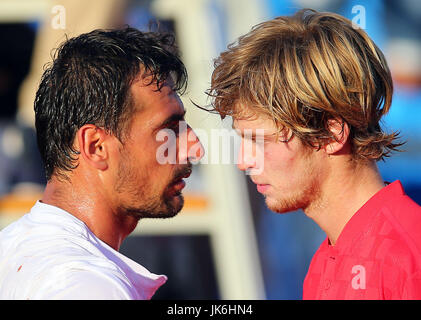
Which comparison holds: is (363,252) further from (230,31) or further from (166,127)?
(230,31)

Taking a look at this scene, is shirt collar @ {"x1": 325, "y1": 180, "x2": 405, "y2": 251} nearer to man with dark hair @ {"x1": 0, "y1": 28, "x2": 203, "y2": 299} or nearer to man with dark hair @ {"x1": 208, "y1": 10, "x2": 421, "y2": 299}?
man with dark hair @ {"x1": 208, "y1": 10, "x2": 421, "y2": 299}

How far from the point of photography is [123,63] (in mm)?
2016

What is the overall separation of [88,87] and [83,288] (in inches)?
29.8

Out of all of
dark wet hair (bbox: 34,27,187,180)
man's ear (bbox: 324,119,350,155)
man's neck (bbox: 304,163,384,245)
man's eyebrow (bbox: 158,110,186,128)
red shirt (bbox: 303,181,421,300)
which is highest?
dark wet hair (bbox: 34,27,187,180)

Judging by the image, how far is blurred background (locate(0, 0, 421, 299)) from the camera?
4094mm

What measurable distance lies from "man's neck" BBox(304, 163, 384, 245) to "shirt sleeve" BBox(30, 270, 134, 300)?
699 mm

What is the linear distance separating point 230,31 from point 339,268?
111 inches

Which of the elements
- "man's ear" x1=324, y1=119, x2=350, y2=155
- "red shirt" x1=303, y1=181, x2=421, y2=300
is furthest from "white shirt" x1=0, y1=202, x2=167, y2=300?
"man's ear" x1=324, y1=119, x2=350, y2=155

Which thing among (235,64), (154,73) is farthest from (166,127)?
(235,64)

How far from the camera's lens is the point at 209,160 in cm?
416

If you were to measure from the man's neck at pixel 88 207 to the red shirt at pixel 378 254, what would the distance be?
2.23 feet

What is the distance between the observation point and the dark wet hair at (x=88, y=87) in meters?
1.97

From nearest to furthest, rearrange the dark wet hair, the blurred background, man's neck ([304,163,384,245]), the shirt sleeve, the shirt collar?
the shirt sleeve < the shirt collar < man's neck ([304,163,384,245]) < the dark wet hair < the blurred background

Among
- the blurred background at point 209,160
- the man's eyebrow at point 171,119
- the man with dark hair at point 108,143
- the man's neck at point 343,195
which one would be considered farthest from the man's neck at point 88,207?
the blurred background at point 209,160
